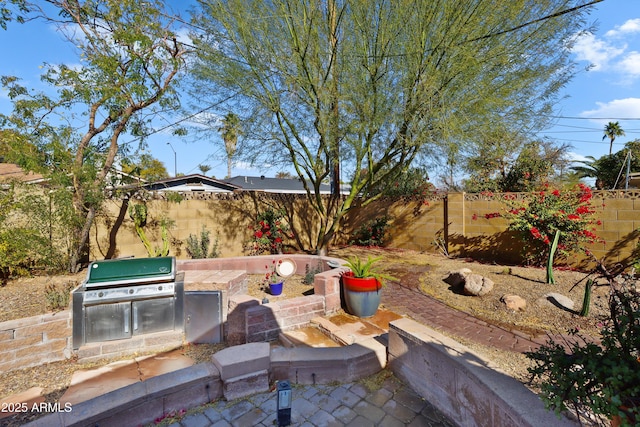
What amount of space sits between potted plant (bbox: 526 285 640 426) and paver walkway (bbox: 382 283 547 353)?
2.09 meters

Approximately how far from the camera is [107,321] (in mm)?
3719

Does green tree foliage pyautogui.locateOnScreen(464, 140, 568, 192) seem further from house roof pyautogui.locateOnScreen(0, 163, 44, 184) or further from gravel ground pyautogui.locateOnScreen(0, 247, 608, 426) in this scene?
house roof pyautogui.locateOnScreen(0, 163, 44, 184)

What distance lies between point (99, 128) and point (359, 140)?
5.45m

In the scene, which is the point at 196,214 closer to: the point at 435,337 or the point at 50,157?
the point at 50,157

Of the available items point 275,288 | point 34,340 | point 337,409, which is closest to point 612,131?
point 275,288

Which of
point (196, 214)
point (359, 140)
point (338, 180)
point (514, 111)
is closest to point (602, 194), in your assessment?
point (514, 111)

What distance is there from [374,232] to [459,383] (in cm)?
836

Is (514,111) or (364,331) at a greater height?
(514,111)

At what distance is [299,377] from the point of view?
10.2 feet

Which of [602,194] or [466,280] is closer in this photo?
[466,280]

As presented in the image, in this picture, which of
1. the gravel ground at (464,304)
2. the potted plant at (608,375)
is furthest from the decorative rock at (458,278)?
the potted plant at (608,375)

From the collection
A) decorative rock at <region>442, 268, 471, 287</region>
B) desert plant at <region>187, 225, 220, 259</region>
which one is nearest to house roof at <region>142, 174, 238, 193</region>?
desert plant at <region>187, 225, 220, 259</region>

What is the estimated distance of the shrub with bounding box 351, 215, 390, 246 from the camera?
412 inches

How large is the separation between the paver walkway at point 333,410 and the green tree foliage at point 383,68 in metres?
4.25
